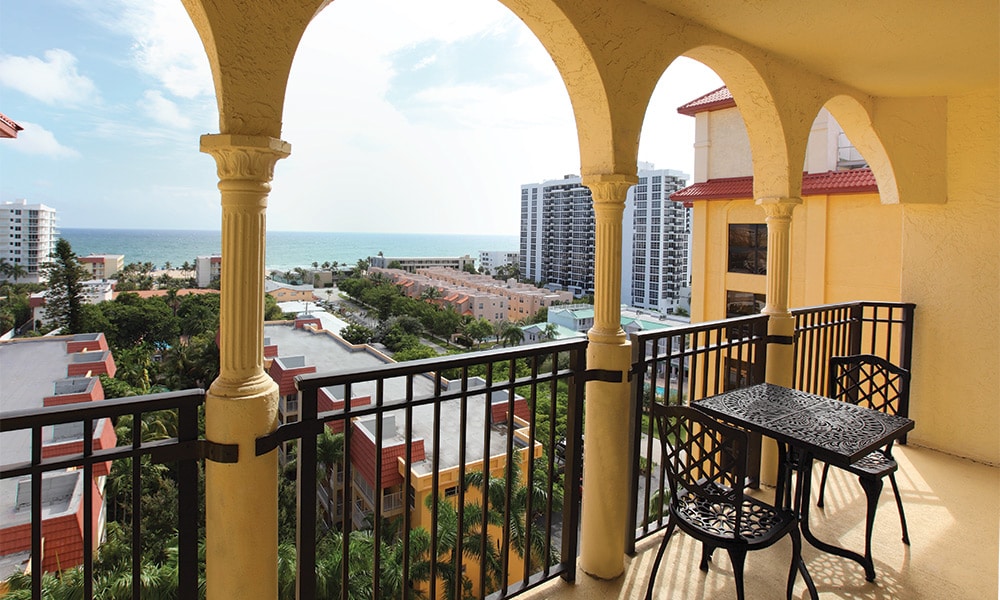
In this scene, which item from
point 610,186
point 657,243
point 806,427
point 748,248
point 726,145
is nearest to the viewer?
point 806,427

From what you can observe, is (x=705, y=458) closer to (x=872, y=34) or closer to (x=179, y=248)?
(x=872, y=34)

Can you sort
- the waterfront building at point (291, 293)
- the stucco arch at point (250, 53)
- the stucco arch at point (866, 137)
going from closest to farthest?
1. the stucco arch at point (250, 53)
2. the stucco arch at point (866, 137)
3. the waterfront building at point (291, 293)

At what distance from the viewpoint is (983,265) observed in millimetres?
3738

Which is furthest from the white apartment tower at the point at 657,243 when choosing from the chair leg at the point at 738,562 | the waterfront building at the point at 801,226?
the chair leg at the point at 738,562

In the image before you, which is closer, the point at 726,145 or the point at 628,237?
the point at 726,145

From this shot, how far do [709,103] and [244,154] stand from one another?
531 inches

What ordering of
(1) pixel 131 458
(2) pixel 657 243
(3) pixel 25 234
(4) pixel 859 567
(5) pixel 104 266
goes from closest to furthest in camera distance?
1. (1) pixel 131 458
2. (4) pixel 859 567
3. (3) pixel 25 234
4. (2) pixel 657 243
5. (5) pixel 104 266

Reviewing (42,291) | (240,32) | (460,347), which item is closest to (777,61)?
(240,32)

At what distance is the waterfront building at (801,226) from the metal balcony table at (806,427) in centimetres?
404

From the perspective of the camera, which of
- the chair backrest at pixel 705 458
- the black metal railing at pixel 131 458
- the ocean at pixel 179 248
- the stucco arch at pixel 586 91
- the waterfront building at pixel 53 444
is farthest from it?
the ocean at pixel 179 248

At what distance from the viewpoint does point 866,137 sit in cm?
386

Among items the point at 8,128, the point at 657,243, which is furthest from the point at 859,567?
the point at 657,243

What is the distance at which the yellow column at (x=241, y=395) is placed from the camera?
1.39 meters

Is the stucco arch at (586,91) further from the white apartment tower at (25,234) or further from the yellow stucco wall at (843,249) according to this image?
the white apartment tower at (25,234)
